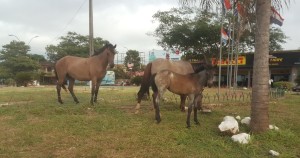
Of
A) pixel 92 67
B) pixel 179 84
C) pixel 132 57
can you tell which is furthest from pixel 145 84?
pixel 132 57

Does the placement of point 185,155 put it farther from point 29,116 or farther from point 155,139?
point 29,116

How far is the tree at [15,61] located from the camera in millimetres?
62156

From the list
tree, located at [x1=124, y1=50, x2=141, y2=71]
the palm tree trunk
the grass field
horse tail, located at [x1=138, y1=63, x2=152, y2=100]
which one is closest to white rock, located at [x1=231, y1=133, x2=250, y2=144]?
the grass field

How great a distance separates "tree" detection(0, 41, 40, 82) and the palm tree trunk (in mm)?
57783

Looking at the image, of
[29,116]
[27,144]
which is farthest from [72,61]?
[27,144]

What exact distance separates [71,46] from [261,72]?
2510 inches

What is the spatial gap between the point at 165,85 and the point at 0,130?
4404mm

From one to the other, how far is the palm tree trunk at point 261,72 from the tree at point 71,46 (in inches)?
2376

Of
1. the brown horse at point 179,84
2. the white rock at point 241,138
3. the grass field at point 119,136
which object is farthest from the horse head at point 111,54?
the white rock at point 241,138

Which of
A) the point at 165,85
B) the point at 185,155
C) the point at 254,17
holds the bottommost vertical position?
→ the point at 185,155

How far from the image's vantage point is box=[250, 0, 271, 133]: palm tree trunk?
8.66 m

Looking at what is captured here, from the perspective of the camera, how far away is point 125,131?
8.26 meters

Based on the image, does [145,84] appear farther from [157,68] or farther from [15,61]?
[15,61]

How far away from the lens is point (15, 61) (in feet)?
206
